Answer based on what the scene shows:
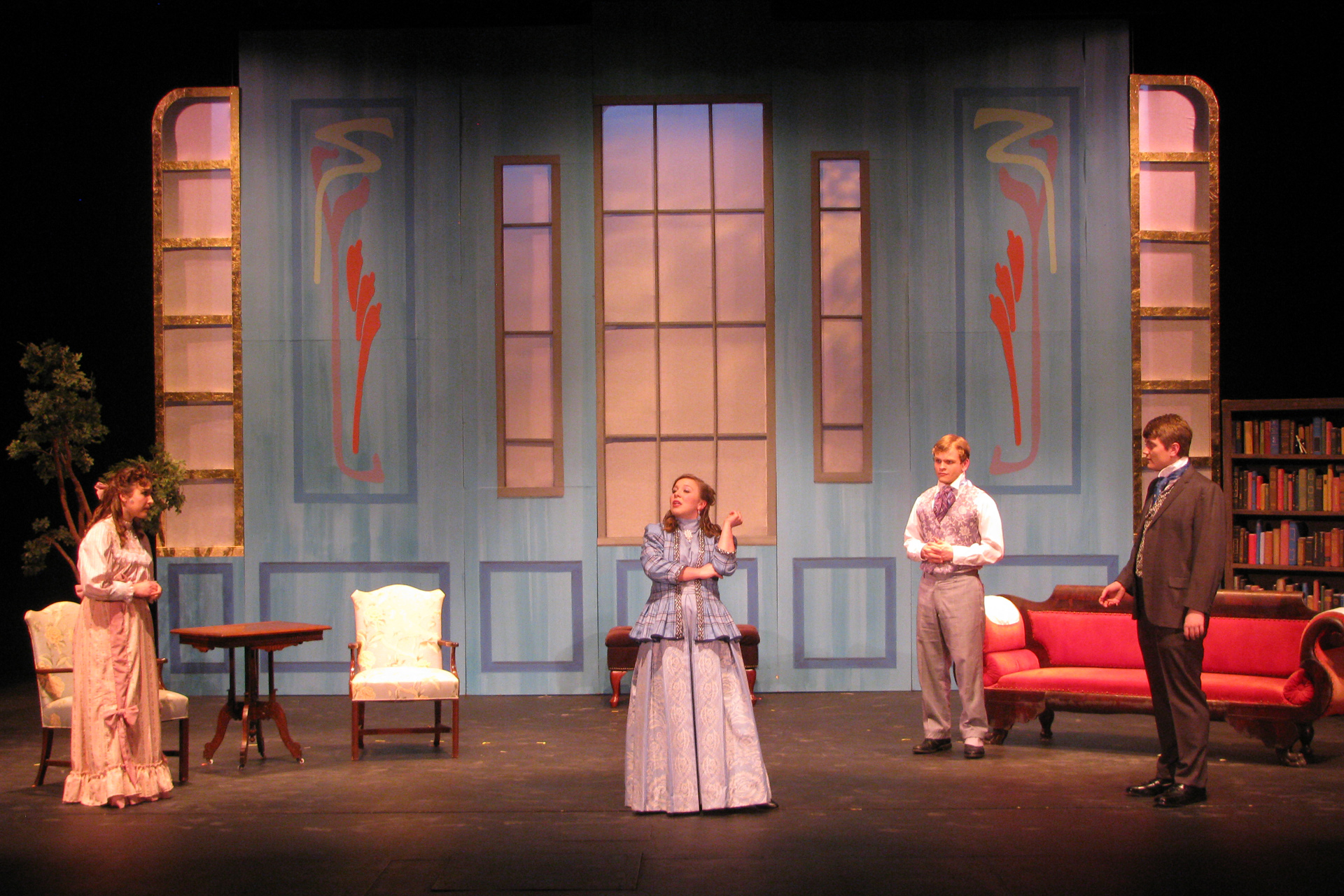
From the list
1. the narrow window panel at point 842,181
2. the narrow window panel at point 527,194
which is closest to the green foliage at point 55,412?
the narrow window panel at point 527,194

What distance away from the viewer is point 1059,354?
6.57 m

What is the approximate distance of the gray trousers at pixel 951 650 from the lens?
479 cm

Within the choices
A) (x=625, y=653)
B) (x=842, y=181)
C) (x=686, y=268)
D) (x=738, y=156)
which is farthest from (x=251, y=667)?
(x=842, y=181)

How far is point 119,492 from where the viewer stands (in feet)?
13.8

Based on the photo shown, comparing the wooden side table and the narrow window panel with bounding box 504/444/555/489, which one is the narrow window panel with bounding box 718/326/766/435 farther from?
the wooden side table

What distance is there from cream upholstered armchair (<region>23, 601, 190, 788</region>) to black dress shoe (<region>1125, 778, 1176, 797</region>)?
11.3 feet

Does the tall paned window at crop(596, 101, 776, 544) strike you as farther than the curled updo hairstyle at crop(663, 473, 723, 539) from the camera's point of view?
Yes

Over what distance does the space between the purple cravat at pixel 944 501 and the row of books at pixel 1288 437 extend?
2.89 meters

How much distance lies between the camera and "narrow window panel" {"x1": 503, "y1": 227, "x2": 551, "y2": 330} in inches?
261

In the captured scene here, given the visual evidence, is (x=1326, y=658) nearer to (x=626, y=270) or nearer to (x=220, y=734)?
(x=626, y=270)

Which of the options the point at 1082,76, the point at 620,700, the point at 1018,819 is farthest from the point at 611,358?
the point at 1018,819

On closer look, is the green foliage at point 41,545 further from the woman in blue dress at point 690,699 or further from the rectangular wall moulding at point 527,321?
the woman in blue dress at point 690,699

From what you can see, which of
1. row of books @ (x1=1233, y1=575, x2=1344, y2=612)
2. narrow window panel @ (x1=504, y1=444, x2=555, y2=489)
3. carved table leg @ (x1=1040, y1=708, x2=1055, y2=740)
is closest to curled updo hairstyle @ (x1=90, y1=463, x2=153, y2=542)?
narrow window panel @ (x1=504, y1=444, x2=555, y2=489)

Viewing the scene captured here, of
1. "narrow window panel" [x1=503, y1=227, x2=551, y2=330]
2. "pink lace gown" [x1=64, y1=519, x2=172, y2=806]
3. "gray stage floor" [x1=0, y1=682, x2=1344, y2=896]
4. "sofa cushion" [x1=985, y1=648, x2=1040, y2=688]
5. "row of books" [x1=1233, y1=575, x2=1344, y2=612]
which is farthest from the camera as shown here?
"narrow window panel" [x1=503, y1=227, x2=551, y2=330]
